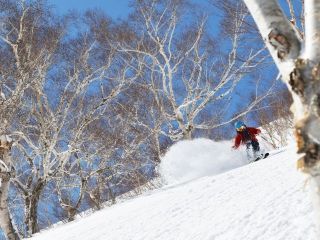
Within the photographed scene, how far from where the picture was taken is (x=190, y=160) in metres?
10.5

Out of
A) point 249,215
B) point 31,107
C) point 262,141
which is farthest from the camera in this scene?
point 262,141

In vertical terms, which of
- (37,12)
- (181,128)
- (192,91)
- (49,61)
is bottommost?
(181,128)

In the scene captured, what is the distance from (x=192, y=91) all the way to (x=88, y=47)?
11.5 ft

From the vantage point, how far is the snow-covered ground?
14.0ft

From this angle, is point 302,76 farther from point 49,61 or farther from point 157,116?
point 157,116

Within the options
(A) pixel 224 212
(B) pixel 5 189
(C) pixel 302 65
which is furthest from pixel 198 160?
(C) pixel 302 65

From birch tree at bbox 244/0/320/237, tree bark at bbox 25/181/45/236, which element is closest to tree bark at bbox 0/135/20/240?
tree bark at bbox 25/181/45/236

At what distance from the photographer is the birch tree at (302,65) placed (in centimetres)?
152

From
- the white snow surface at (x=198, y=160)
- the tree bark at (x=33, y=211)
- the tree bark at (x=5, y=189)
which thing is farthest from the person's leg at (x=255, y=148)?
the tree bark at (x=5, y=189)

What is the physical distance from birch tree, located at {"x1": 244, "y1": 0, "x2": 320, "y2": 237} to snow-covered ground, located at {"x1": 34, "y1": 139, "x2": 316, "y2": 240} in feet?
7.83

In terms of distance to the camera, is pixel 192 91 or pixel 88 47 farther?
pixel 192 91

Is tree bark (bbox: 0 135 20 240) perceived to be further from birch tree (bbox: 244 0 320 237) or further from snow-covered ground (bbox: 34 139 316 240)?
birch tree (bbox: 244 0 320 237)

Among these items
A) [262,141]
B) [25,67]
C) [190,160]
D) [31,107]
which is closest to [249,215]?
[190,160]

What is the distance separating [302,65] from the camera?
1568 millimetres
